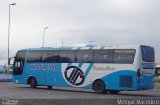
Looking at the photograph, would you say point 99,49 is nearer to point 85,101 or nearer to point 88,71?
point 88,71

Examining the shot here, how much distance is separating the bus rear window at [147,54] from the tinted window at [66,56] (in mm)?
5177

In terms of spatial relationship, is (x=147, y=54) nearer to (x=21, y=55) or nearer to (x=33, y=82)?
(x=33, y=82)

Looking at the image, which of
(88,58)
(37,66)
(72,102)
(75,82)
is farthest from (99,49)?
(72,102)

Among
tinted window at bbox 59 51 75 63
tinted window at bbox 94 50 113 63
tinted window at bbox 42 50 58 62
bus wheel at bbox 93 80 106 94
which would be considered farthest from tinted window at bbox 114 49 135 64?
tinted window at bbox 42 50 58 62

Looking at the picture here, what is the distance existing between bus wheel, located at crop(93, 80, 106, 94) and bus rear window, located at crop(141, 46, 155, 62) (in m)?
3.18

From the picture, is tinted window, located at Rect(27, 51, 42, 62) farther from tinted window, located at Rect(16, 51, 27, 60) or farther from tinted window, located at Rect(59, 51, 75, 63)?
tinted window, located at Rect(59, 51, 75, 63)

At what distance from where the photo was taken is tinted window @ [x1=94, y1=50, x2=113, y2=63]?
2733 centimetres

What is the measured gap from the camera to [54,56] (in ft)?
101

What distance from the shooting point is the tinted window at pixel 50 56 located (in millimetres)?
30816

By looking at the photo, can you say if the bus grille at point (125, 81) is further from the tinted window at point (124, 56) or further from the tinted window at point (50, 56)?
the tinted window at point (50, 56)

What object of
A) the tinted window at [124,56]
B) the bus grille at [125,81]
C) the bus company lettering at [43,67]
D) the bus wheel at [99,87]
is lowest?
the bus wheel at [99,87]

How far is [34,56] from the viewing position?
3247cm

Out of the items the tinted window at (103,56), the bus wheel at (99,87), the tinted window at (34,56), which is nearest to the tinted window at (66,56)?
the tinted window at (103,56)

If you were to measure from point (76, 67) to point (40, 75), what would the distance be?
4.01 meters
